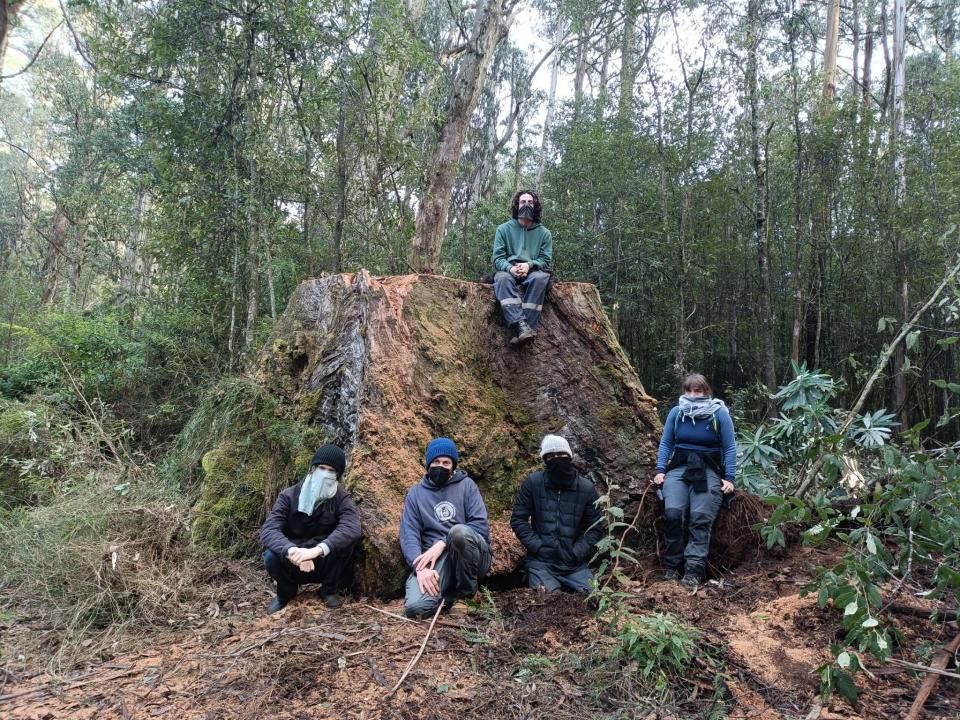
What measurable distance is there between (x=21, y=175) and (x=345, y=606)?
21.2 metres

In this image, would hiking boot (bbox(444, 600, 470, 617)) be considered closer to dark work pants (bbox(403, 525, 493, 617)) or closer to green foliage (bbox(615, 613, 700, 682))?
dark work pants (bbox(403, 525, 493, 617))

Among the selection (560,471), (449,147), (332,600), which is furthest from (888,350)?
(449,147)

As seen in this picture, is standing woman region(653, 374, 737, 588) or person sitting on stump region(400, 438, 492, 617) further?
standing woman region(653, 374, 737, 588)

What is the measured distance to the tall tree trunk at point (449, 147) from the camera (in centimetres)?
852

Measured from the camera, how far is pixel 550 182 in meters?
12.7

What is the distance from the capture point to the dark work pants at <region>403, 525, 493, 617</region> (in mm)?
3650

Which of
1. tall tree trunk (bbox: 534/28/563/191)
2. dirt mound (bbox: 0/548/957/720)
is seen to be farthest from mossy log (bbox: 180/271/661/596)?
tall tree trunk (bbox: 534/28/563/191)

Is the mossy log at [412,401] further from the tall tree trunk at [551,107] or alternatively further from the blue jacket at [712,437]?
the tall tree trunk at [551,107]

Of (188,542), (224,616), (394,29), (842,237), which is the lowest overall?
(224,616)

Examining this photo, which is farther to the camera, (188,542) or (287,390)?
(287,390)

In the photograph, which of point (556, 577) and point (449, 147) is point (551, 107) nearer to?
point (449, 147)

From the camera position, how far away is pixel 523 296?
5312 mm

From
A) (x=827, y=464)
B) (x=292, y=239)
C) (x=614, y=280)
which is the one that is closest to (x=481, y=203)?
(x=614, y=280)

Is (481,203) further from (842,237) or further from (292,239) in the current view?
(842,237)
